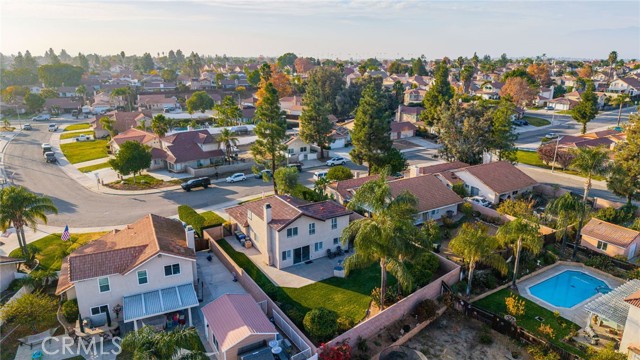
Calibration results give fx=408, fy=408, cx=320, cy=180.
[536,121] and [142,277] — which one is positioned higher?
[536,121]

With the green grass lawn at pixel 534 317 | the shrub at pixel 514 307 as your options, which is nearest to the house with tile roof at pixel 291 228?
the green grass lawn at pixel 534 317

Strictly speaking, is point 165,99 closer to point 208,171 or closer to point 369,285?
point 208,171

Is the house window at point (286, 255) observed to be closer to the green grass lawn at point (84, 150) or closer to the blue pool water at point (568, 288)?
the blue pool water at point (568, 288)

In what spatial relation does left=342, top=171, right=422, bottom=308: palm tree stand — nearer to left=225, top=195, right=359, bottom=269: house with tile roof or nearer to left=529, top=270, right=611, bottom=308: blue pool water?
left=225, top=195, right=359, bottom=269: house with tile roof

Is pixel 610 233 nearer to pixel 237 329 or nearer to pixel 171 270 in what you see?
pixel 237 329

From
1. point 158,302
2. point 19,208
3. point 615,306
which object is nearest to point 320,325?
point 158,302

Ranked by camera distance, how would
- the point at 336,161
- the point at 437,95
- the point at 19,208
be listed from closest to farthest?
the point at 19,208 < the point at 336,161 < the point at 437,95
